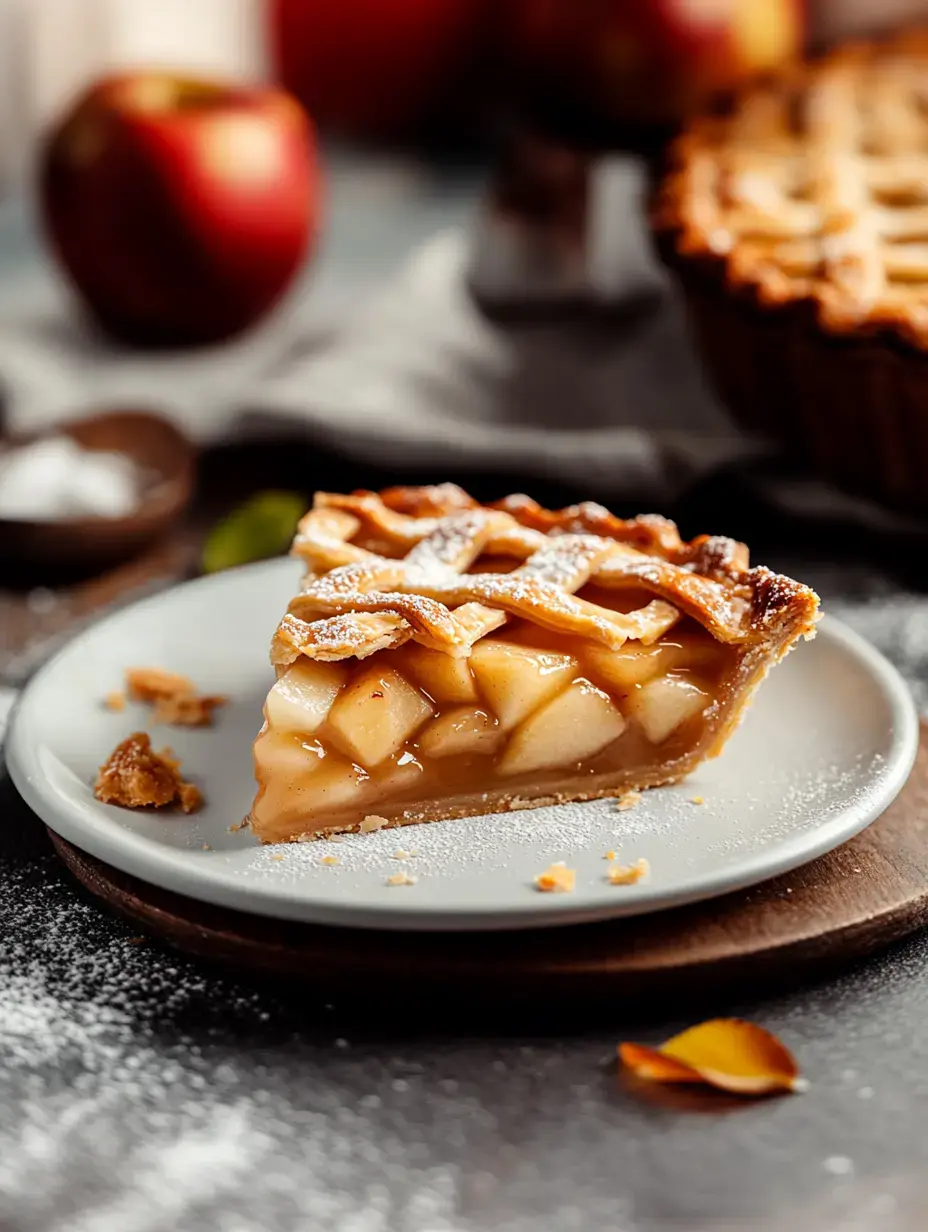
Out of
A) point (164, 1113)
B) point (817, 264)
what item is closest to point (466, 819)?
point (164, 1113)

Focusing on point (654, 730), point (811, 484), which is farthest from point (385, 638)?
point (811, 484)

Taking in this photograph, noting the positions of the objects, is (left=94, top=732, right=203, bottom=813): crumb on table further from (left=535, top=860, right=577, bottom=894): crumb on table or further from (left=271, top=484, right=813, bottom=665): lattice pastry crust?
(left=535, top=860, right=577, bottom=894): crumb on table

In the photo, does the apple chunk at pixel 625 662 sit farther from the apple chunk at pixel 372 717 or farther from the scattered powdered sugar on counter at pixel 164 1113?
the scattered powdered sugar on counter at pixel 164 1113

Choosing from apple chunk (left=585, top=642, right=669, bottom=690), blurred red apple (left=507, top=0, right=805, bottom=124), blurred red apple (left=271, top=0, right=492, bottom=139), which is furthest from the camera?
blurred red apple (left=271, top=0, right=492, bottom=139)

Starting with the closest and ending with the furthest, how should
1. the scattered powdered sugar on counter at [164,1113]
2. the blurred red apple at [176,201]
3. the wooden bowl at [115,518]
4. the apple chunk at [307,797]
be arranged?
the scattered powdered sugar on counter at [164,1113]
the apple chunk at [307,797]
the wooden bowl at [115,518]
the blurred red apple at [176,201]

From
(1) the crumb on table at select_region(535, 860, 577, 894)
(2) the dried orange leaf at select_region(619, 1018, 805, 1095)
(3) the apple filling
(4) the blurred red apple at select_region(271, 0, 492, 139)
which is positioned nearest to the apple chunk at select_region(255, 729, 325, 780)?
(3) the apple filling

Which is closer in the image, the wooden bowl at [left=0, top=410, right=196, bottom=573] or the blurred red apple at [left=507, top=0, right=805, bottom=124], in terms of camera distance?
the wooden bowl at [left=0, top=410, right=196, bottom=573]

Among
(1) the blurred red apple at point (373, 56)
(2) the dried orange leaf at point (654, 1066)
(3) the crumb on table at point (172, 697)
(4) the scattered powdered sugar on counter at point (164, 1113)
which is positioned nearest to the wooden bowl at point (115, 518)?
(3) the crumb on table at point (172, 697)
